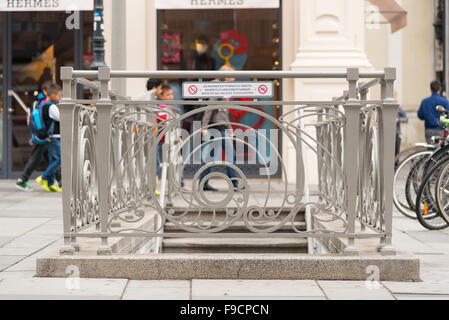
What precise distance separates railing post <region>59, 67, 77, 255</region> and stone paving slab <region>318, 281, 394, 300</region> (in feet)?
5.52

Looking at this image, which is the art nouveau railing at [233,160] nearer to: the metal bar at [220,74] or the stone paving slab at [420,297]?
the metal bar at [220,74]

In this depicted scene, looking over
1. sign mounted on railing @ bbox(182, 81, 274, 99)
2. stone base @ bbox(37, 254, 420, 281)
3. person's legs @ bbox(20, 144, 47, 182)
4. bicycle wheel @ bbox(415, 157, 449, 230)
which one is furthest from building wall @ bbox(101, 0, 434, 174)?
stone base @ bbox(37, 254, 420, 281)

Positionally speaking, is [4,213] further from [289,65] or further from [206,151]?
[289,65]

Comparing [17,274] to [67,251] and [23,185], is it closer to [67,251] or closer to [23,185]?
[67,251]

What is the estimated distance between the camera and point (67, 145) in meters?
5.07

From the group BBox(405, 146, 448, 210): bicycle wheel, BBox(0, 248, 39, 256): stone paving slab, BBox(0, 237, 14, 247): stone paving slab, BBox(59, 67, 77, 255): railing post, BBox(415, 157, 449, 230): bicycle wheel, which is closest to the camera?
BBox(59, 67, 77, 255): railing post

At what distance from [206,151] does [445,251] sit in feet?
7.20

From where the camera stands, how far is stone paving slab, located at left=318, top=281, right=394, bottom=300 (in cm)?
445

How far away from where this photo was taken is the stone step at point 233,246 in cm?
740

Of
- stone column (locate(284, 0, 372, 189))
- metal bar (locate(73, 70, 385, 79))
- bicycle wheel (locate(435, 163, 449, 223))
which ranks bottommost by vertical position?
bicycle wheel (locate(435, 163, 449, 223))

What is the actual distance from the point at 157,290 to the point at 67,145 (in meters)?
1.16

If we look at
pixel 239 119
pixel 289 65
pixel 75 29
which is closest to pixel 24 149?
pixel 75 29

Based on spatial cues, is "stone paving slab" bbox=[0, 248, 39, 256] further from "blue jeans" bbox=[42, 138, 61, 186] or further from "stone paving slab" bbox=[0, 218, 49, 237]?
"blue jeans" bbox=[42, 138, 61, 186]

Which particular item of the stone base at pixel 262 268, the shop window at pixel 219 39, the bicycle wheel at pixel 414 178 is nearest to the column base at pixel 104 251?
the stone base at pixel 262 268
